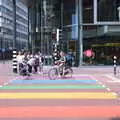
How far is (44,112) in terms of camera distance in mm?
12914

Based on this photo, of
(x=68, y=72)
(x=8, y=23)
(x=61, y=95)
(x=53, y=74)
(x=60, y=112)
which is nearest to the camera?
(x=60, y=112)

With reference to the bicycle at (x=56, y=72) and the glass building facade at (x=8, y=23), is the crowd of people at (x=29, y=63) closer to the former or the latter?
the bicycle at (x=56, y=72)

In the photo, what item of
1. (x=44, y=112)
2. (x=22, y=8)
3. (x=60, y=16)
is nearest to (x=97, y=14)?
(x=60, y=16)

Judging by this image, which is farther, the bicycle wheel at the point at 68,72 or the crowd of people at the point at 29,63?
the crowd of people at the point at 29,63

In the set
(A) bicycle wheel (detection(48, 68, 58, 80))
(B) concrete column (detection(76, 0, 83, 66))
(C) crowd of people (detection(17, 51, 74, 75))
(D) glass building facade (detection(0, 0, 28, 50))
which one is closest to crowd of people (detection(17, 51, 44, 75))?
(C) crowd of people (detection(17, 51, 74, 75))

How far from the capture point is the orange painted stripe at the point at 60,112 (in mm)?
12344

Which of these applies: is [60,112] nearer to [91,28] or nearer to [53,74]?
[53,74]

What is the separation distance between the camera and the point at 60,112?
12.9m

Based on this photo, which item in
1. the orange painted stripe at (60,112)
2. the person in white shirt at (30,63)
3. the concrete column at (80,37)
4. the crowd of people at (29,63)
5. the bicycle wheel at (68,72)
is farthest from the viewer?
the concrete column at (80,37)

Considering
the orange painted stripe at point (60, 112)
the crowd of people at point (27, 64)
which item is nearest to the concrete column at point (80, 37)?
the crowd of people at point (27, 64)

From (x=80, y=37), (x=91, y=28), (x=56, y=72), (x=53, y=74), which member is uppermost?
(x=91, y=28)

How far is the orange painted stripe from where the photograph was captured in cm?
1234

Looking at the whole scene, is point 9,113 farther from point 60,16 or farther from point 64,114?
point 60,16

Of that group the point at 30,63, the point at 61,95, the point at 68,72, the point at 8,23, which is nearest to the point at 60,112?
the point at 61,95
